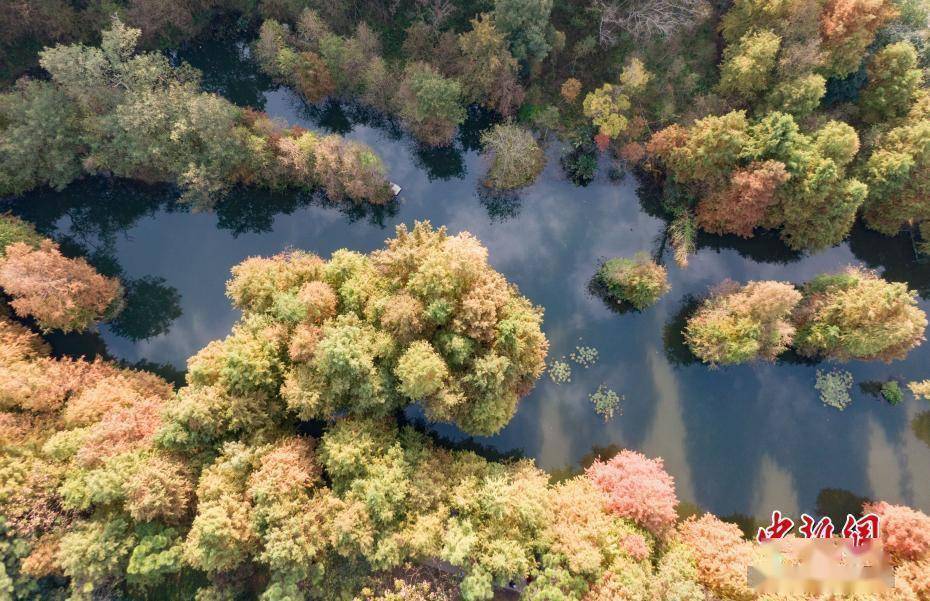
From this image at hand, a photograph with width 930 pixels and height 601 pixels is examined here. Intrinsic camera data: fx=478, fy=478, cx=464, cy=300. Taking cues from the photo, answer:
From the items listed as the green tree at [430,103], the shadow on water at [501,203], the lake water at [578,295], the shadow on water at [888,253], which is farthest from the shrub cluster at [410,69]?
the shadow on water at [888,253]

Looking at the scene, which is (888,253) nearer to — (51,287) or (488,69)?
A: (488,69)

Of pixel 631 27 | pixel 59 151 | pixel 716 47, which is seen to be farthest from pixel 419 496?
pixel 716 47

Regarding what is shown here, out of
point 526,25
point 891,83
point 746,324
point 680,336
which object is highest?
point 526,25

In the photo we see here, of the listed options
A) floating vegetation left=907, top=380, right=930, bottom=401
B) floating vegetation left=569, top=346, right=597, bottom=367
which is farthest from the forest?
floating vegetation left=907, top=380, right=930, bottom=401

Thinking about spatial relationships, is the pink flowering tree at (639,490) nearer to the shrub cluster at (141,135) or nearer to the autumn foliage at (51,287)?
the shrub cluster at (141,135)

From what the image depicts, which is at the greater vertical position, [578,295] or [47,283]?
[578,295]

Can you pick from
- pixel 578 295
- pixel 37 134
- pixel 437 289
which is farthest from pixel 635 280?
pixel 37 134
